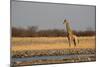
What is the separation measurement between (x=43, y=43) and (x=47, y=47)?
2.7 inches

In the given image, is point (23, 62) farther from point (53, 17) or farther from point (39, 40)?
point (53, 17)

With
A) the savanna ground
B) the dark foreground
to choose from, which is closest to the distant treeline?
the savanna ground

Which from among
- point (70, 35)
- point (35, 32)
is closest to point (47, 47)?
point (35, 32)

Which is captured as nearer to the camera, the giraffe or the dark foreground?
the dark foreground

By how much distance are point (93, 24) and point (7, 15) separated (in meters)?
1.11

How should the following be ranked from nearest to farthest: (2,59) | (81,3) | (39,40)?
1. (2,59)
2. (39,40)
3. (81,3)

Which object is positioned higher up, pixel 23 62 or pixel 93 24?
pixel 93 24

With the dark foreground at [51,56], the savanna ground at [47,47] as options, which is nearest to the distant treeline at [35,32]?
the savanna ground at [47,47]

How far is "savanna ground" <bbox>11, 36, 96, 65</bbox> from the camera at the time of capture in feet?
8.82

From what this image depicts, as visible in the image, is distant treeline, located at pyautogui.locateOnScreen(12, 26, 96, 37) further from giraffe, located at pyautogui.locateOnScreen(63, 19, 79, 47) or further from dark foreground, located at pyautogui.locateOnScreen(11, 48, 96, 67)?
dark foreground, located at pyautogui.locateOnScreen(11, 48, 96, 67)

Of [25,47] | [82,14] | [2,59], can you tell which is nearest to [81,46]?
[82,14]

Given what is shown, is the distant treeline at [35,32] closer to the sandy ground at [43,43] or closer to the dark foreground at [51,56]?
the sandy ground at [43,43]

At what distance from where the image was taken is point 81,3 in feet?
9.87

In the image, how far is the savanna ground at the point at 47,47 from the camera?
106 inches
